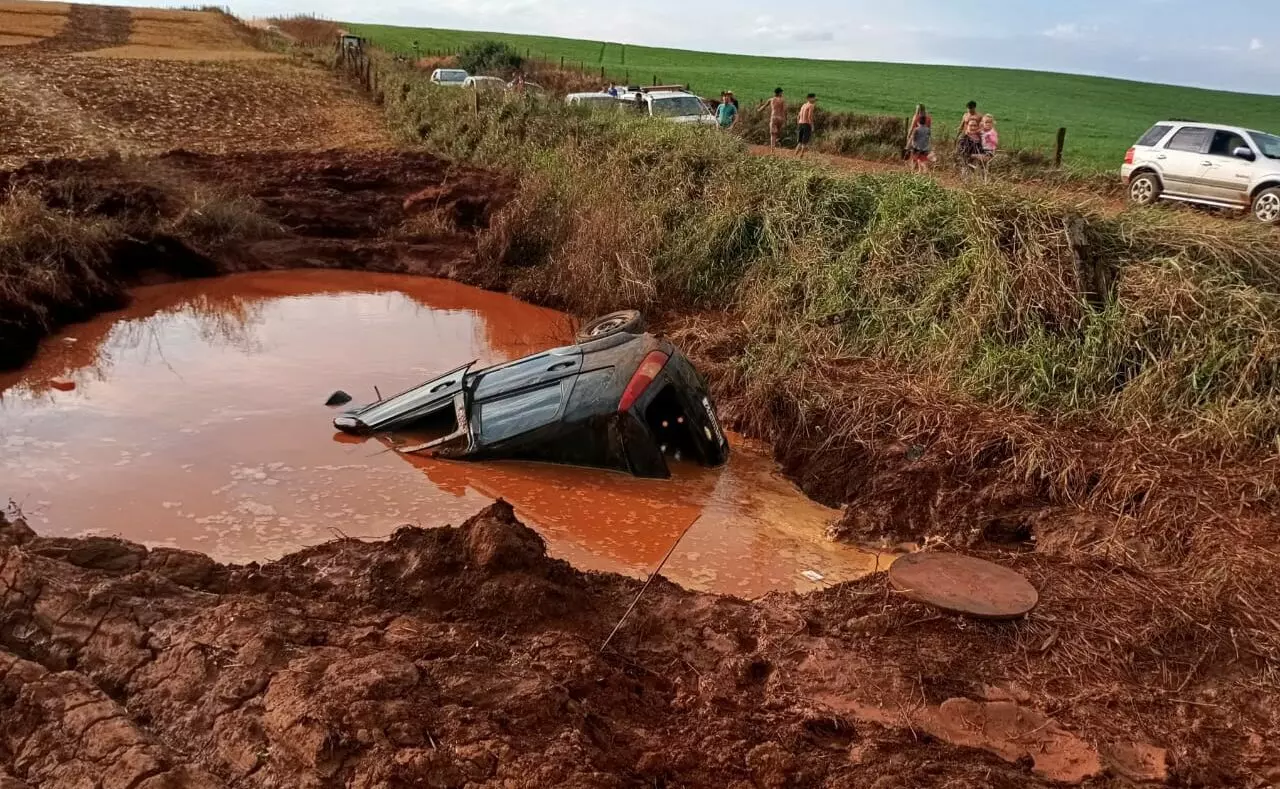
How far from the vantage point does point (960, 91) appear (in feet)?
173

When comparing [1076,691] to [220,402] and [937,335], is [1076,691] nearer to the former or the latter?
[937,335]

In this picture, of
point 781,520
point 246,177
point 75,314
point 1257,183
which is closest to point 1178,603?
point 781,520

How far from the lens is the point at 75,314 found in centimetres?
1204

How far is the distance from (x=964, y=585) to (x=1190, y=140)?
13.3 meters

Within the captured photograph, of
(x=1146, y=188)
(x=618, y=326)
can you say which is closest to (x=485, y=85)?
(x=1146, y=188)

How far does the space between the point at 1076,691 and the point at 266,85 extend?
32578 mm

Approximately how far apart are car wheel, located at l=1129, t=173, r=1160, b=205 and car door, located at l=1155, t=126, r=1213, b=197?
218mm

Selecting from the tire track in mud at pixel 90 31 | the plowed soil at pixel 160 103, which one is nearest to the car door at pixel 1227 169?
the plowed soil at pixel 160 103

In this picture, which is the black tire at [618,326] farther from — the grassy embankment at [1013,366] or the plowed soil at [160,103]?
the plowed soil at [160,103]

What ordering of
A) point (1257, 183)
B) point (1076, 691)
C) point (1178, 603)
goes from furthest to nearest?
point (1257, 183) → point (1178, 603) → point (1076, 691)

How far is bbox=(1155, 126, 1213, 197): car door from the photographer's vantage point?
15375mm

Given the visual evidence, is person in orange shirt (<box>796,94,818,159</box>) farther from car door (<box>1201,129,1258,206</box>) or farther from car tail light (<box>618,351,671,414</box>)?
car tail light (<box>618,351,671,414</box>)

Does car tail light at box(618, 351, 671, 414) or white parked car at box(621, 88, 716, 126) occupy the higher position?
white parked car at box(621, 88, 716, 126)

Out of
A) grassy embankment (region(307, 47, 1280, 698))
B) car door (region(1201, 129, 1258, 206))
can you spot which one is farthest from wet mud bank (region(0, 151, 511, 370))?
car door (region(1201, 129, 1258, 206))
